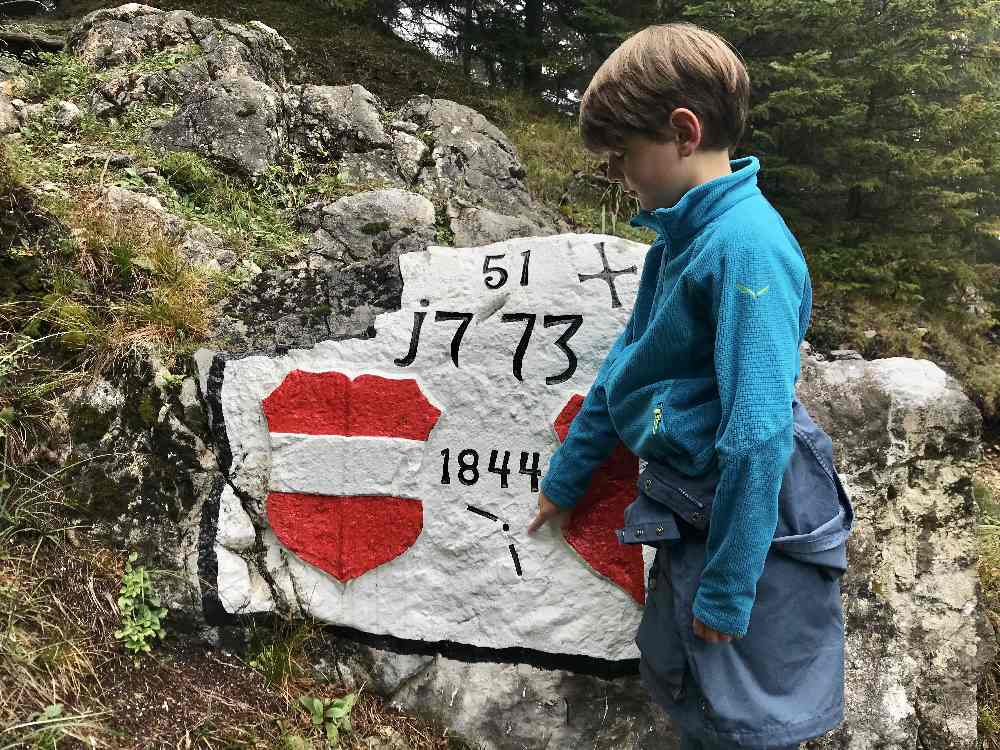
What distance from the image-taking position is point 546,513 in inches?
Result: 87.2

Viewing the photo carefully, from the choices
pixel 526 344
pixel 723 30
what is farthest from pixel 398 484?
pixel 723 30

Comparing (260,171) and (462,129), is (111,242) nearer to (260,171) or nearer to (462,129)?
(260,171)

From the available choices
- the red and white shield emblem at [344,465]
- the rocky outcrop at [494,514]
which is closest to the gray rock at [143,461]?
the rocky outcrop at [494,514]

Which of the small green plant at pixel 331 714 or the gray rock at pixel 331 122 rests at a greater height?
the gray rock at pixel 331 122

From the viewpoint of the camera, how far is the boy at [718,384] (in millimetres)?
1298

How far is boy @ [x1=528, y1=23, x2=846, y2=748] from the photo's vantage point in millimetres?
1298

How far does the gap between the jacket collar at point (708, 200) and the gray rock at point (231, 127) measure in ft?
11.9

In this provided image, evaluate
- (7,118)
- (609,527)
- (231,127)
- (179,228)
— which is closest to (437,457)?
(609,527)

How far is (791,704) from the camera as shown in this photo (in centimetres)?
146

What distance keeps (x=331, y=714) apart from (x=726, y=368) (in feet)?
6.45

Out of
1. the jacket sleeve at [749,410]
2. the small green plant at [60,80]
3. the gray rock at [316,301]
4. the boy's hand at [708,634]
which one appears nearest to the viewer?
the jacket sleeve at [749,410]

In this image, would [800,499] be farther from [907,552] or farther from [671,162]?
[907,552]

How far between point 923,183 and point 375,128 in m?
5.59

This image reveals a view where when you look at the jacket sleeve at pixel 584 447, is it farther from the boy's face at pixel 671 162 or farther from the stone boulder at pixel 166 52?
the stone boulder at pixel 166 52
